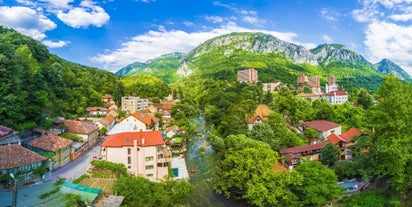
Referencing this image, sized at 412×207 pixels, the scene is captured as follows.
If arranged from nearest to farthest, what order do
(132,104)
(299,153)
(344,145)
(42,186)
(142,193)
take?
(142,193), (42,186), (299,153), (344,145), (132,104)

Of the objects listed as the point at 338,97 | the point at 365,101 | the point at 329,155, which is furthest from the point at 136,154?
the point at 338,97

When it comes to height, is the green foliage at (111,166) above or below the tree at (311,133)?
below

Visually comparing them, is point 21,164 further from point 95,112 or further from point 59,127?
point 95,112

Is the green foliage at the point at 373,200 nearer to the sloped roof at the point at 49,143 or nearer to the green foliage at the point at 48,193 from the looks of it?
the green foliage at the point at 48,193

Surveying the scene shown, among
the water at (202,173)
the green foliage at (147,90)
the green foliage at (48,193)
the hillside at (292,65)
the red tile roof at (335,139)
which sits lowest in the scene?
the water at (202,173)

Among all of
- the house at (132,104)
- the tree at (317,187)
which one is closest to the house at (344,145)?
the tree at (317,187)

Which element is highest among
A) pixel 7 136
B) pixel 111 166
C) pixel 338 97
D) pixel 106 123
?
pixel 338 97

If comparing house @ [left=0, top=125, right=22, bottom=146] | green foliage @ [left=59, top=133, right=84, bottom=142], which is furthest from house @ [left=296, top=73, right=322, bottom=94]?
house @ [left=0, top=125, right=22, bottom=146]
